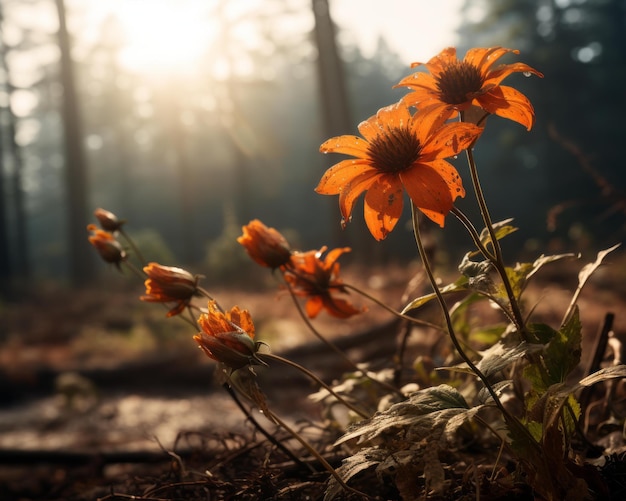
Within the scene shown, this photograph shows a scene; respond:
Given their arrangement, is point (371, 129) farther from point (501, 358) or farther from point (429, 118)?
point (501, 358)

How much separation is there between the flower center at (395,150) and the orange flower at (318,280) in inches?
14.3

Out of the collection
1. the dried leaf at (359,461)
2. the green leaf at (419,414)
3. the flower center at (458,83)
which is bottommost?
the dried leaf at (359,461)

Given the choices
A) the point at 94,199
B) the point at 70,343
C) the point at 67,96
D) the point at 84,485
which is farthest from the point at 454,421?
the point at 94,199

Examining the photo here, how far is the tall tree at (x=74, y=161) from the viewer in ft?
48.9

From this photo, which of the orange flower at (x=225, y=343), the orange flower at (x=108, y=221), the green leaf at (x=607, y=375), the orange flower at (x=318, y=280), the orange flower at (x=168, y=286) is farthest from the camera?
the orange flower at (x=108, y=221)

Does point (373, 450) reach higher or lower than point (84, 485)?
higher

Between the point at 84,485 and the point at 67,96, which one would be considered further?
the point at 67,96

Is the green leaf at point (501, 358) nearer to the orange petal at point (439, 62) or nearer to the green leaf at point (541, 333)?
the green leaf at point (541, 333)

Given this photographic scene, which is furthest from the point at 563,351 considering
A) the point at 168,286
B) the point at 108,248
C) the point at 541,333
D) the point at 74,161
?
the point at 74,161

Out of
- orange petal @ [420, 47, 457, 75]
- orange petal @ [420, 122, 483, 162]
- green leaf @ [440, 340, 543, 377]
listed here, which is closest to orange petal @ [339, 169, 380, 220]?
orange petal @ [420, 122, 483, 162]

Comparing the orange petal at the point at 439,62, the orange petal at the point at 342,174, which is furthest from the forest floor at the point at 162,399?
the orange petal at the point at 439,62

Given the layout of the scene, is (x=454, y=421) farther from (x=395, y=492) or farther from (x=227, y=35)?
(x=227, y=35)

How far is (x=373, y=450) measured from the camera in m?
1.00

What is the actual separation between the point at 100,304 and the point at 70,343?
8.37 feet
